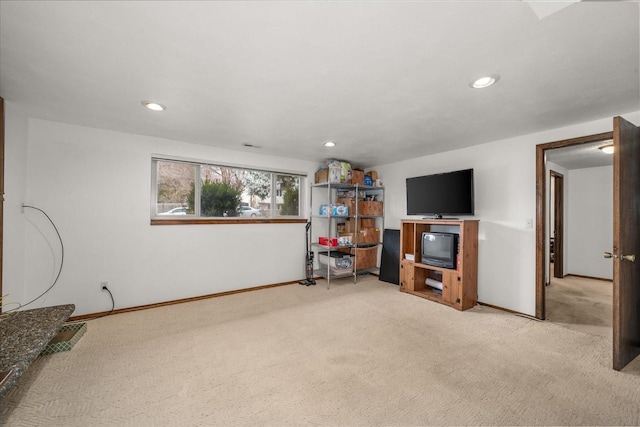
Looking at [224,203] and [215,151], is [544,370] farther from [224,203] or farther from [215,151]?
[215,151]

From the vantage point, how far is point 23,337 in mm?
1914

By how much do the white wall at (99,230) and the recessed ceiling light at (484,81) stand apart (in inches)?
126

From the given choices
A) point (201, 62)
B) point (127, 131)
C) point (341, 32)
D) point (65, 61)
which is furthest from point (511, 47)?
point (127, 131)

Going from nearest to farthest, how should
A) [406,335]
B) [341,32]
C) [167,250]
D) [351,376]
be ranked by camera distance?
[341,32]
[351,376]
[406,335]
[167,250]

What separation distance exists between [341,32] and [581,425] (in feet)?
8.46

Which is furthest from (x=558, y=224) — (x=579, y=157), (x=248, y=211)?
(x=248, y=211)

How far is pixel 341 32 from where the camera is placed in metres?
1.43

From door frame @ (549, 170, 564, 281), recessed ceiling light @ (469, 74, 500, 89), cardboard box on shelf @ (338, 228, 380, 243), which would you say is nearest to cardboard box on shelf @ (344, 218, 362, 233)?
cardboard box on shelf @ (338, 228, 380, 243)

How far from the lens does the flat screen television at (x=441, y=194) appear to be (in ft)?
11.6

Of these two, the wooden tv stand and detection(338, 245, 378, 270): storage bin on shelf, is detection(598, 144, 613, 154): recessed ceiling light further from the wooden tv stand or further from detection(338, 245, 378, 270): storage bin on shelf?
detection(338, 245, 378, 270): storage bin on shelf

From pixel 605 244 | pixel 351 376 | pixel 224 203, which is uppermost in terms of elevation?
pixel 224 203

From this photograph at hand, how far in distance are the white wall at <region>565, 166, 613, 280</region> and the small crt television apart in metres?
3.68

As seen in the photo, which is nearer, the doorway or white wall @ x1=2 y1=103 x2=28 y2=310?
white wall @ x1=2 y1=103 x2=28 y2=310

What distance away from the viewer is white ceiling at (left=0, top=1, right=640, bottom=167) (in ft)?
4.28
